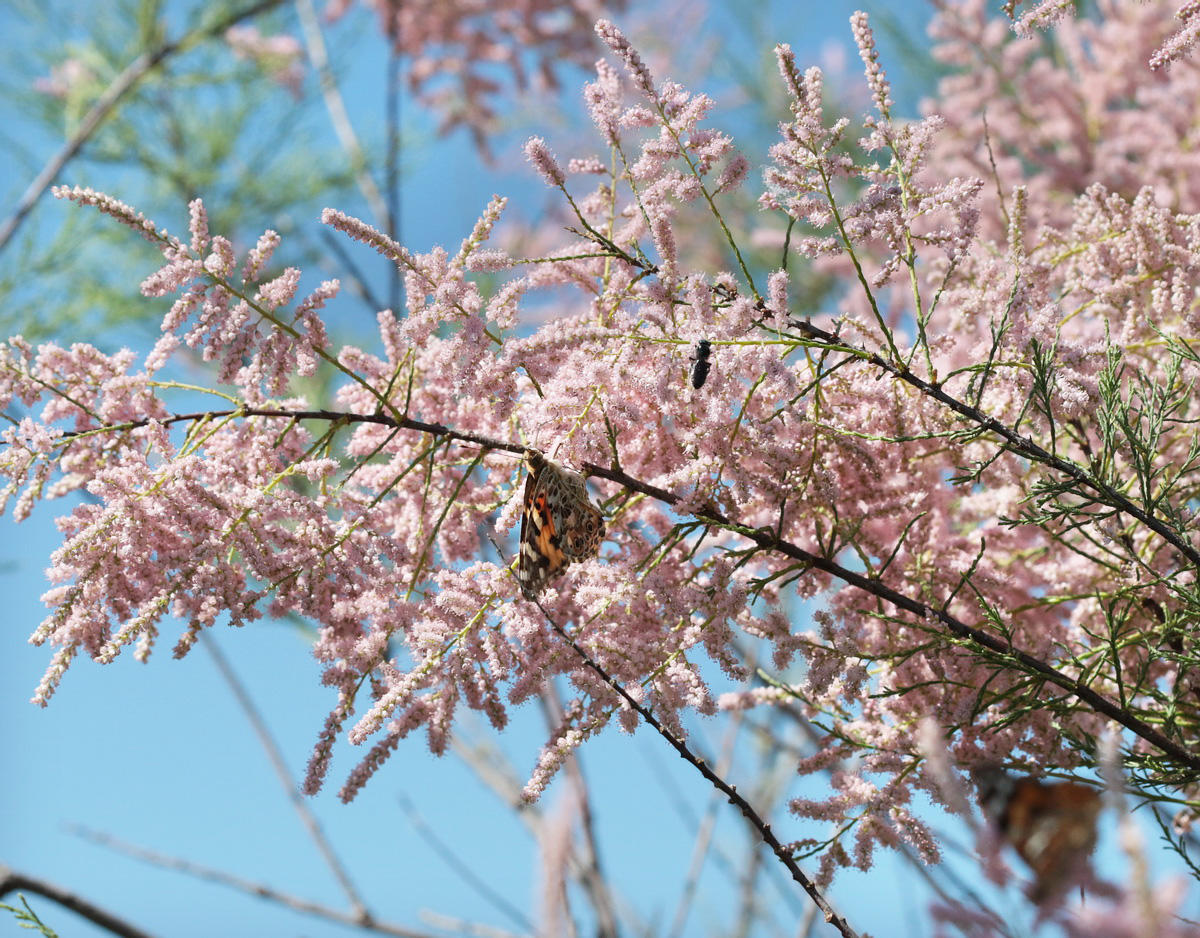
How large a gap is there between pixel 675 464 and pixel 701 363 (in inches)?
8.2

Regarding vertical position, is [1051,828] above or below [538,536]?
below

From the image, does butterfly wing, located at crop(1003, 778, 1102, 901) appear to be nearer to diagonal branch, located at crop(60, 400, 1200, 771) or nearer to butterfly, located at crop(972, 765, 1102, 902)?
butterfly, located at crop(972, 765, 1102, 902)

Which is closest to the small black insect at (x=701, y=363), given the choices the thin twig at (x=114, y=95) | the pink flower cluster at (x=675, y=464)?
the pink flower cluster at (x=675, y=464)

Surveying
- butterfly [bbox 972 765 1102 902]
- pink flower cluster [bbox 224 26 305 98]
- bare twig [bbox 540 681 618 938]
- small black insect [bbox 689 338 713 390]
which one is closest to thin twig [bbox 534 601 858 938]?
butterfly [bbox 972 765 1102 902]

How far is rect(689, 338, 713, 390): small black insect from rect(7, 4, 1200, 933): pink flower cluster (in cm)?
1

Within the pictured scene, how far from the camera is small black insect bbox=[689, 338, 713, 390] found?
95cm

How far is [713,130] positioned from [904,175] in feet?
0.68

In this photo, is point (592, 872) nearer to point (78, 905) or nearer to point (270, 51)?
point (78, 905)

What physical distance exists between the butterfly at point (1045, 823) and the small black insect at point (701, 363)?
1.65 ft

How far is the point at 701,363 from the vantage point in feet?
3.15

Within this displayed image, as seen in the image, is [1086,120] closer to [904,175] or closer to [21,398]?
[904,175]

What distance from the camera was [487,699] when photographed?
1.11 m

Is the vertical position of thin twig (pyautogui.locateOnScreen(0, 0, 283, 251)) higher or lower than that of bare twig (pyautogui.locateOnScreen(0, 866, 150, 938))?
higher

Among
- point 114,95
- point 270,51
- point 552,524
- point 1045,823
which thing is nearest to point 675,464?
point 552,524
